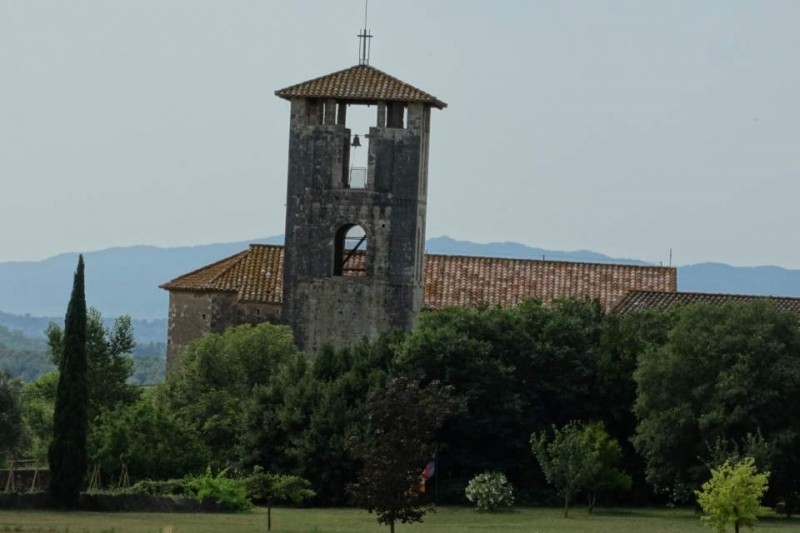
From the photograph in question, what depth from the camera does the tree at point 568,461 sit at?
203 ft

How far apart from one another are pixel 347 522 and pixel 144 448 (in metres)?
12.4

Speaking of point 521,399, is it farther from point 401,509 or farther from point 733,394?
point 401,509

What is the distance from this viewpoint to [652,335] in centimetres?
6662

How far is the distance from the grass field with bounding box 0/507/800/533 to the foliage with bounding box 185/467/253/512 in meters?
0.46

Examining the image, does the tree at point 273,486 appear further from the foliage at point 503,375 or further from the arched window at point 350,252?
the arched window at point 350,252

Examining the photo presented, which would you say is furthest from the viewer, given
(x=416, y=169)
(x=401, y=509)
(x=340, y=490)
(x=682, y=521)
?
(x=416, y=169)

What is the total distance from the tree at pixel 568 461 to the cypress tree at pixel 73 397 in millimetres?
12833

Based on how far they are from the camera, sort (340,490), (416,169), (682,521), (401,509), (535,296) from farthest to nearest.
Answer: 1. (535,296)
2. (416,169)
3. (340,490)
4. (682,521)
5. (401,509)

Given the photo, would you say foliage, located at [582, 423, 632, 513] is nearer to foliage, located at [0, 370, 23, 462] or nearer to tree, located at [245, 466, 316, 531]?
tree, located at [245, 466, 316, 531]

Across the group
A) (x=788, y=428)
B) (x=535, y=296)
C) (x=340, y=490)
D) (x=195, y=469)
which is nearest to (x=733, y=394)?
(x=788, y=428)

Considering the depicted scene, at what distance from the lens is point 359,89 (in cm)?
7431

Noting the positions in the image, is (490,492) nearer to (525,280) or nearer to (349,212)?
(349,212)

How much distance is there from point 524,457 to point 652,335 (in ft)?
17.3

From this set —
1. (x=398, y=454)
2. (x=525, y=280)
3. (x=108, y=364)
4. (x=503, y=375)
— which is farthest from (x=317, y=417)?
(x=525, y=280)
